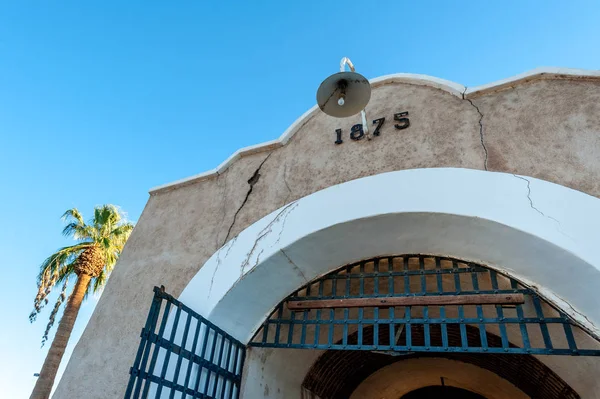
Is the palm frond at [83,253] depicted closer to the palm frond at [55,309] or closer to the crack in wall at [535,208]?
the palm frond at [55,309]

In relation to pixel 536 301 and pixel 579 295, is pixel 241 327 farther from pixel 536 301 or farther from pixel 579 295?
pixel 579 295

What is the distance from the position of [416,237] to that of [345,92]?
1.36 metres

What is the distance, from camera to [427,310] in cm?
322

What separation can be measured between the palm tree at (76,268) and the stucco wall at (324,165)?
5.76m

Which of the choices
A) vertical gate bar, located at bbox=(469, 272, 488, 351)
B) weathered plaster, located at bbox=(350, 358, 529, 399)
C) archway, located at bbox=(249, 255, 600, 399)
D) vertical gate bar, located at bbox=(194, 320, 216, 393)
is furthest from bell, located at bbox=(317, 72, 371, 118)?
weathered plaster, located at bbox=(350, 358, 529, 399)

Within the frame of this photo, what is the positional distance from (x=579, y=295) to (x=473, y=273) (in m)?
0.73

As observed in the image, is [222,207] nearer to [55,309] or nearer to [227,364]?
[227,364]

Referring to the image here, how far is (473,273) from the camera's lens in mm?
3316

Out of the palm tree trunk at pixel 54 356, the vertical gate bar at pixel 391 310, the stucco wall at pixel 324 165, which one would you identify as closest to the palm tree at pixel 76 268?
the palm tree trunk at pixel 54 356

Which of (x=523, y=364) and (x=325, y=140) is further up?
(x=325, y=140)

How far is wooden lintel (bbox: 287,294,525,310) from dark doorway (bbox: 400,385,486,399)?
458 centimetres

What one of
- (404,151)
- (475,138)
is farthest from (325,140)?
(475,138)

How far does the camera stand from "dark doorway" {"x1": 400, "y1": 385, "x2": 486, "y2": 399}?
711 centimetres

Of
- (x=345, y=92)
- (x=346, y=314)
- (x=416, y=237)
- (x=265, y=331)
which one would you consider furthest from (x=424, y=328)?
(x=345, y=92)
